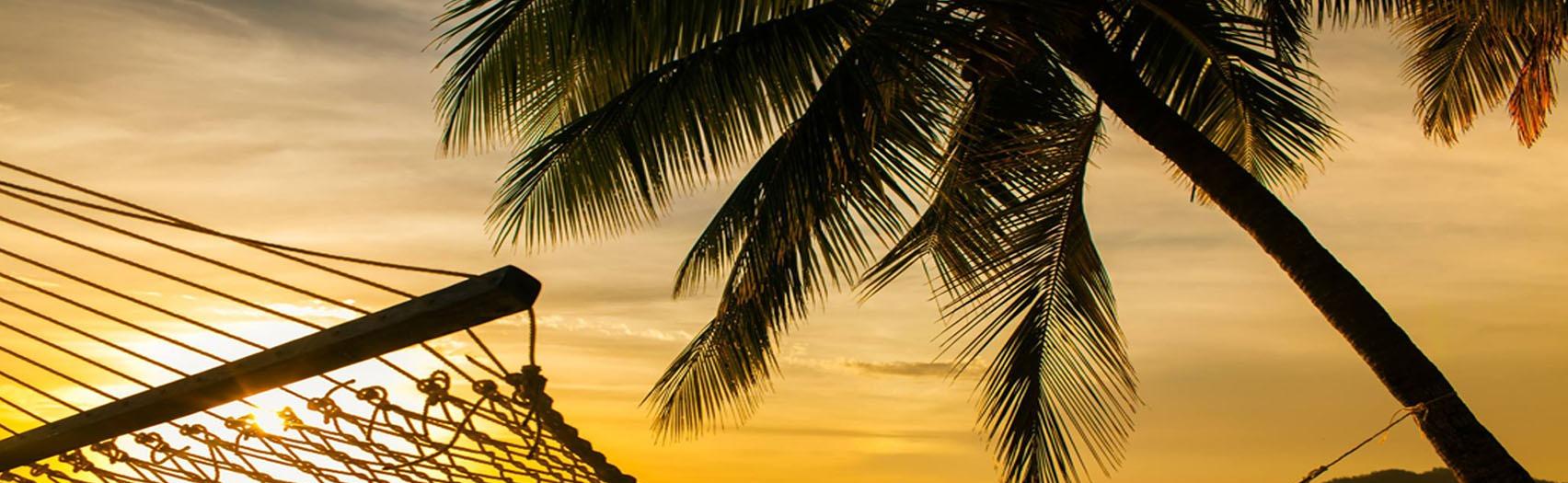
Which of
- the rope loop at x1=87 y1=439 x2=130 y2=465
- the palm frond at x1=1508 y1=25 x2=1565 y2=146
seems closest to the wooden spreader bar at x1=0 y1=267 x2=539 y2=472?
the rope loop at x1=87 y1=439 x2=130 y2=465

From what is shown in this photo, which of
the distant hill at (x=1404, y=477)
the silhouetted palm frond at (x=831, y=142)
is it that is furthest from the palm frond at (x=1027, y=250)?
the distant hill at (x=1404, y=477)

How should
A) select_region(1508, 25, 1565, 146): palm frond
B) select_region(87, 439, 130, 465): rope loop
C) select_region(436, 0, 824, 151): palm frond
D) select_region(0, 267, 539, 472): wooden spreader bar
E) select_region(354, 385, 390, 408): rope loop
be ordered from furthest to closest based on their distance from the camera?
select_region(1508, 25, 1565, 146): palm frond
select_region(436, 0, 824, 151): palm frond
select_region(87, 439, 130, 465): rope loop
select_region(354, 385, 390, 408): rope loop
select_region(0, 267, 539, 472): wooden spreader bar

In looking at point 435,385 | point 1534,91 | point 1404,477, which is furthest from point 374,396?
point 1404,477

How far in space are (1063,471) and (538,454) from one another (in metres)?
3.26

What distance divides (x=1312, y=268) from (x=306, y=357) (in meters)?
3.64

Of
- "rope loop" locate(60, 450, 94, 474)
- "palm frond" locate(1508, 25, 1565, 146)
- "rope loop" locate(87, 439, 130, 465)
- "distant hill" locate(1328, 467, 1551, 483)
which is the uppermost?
"rope loop" locate(60, 450, 94, 474)

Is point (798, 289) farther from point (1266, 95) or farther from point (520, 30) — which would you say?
point (1266, 95)

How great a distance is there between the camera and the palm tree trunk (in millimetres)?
4500

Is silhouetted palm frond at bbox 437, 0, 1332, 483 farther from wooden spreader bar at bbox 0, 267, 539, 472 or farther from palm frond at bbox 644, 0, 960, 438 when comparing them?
wooden spreader bar at bbox 0, 267, 539, 472

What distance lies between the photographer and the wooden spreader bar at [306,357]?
1938 millimetres

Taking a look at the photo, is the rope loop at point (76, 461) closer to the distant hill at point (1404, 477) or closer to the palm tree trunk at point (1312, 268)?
the palm tree trunk at point (1312, 268)

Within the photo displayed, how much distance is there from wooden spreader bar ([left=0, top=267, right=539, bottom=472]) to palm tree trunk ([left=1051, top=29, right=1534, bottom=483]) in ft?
9.96

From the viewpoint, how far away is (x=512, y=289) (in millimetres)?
1914

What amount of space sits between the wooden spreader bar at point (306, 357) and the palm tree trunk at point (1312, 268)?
3.04 metres
